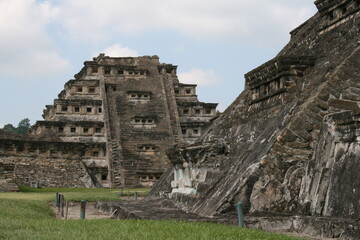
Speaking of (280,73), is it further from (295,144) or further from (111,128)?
(111,128)

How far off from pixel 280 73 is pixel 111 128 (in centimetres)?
2699

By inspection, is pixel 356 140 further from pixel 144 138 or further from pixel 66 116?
pixel 66 116

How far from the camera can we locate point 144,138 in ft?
122

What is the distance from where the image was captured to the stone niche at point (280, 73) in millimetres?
11219

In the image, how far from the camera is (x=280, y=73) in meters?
11.3

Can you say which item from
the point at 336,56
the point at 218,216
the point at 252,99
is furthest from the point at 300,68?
the point at 218,216

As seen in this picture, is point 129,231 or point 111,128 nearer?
point 129,231

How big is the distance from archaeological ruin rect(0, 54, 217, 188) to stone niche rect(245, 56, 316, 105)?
2160 cm

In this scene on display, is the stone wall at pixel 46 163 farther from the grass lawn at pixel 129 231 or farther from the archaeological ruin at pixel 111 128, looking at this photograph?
the grass lawn at pixel 129 231

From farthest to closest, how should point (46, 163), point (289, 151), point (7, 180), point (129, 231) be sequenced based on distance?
point (46, 163) → point (7, 180) → point (289, 151) → point (129, 231)

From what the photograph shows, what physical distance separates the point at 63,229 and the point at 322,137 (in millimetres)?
3832

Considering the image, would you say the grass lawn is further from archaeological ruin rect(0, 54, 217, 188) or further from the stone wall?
the stone wall

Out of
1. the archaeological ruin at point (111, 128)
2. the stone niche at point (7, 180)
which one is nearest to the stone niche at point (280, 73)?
the stone niche at point (7, 180)

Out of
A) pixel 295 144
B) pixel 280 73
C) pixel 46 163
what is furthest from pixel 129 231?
pixel 46 163
